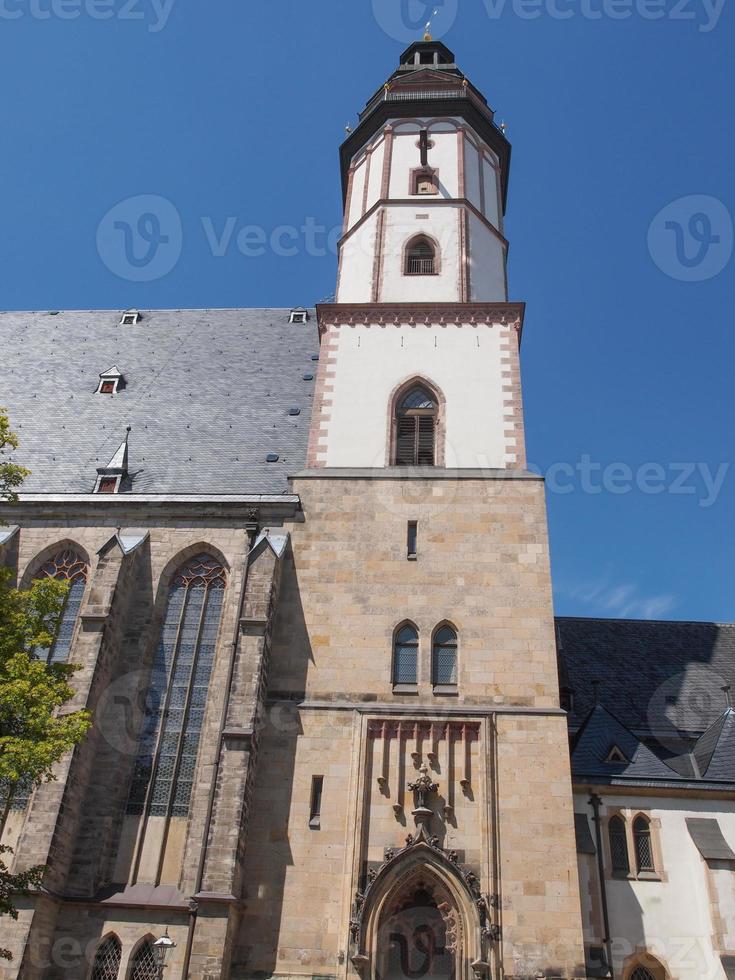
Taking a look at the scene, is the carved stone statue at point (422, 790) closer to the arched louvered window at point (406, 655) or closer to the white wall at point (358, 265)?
the arched louvered window at point (406, 655)

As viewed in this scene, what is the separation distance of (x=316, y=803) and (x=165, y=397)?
11.4 m

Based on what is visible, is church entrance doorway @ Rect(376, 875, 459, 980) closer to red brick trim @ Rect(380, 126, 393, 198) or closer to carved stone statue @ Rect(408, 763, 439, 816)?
carved stone statue @ Rect(408, 763, 439, 816)

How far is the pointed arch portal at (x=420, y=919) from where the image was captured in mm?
13547

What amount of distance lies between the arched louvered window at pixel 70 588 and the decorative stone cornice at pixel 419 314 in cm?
759

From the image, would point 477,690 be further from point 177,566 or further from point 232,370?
point 232,370

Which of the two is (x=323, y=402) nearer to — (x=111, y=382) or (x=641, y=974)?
(x=111, y=382)

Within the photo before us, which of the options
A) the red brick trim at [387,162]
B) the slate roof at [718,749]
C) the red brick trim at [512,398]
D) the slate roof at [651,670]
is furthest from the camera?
the red brick trim at [387,162]

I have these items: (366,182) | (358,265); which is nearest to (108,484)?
(358,265)

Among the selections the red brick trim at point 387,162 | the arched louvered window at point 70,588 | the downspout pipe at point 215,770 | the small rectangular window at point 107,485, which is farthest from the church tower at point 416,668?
the small rectangular window at point 107,485

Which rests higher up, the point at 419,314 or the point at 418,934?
the point at 419,314

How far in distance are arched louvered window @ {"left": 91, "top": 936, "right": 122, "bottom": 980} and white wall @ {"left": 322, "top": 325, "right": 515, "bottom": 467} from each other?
9408 mm

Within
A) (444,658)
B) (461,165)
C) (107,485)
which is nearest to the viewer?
(444,658)

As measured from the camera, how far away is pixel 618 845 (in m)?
15.7

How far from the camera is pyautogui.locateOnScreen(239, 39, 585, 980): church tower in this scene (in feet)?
45.6
